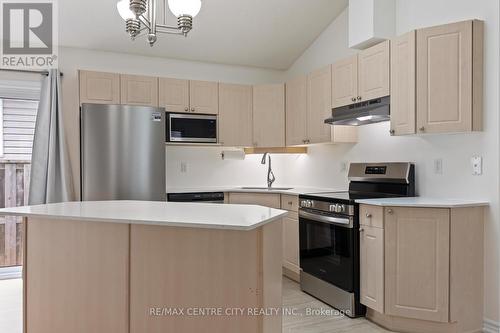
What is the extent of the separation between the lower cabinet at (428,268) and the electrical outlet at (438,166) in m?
0.46

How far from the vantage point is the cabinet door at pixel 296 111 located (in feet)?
14.3

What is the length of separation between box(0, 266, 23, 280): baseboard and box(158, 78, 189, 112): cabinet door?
2.41m

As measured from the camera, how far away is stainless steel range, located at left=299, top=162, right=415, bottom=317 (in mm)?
3061

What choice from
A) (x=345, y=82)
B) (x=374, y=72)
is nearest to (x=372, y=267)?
(x=374, y=72)

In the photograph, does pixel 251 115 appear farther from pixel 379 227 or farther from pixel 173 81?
pixel 379 227

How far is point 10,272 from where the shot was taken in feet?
13.6

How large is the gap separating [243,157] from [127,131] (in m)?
1.72

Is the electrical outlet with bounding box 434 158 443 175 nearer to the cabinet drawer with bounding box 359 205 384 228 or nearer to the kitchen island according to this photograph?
the cabinet drawer with bounding box 359 205 384 228

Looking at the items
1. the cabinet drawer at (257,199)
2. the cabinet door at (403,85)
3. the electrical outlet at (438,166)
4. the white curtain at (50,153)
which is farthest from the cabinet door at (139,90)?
the electrical outlet at (438,166)

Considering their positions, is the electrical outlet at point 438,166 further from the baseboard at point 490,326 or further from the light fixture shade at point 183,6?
the light fixture shade at point 183,6

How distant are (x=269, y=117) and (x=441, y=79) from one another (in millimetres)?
2265

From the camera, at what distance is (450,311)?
8.67ft

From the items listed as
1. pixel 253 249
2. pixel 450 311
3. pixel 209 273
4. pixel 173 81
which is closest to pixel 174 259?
pixel 209 273

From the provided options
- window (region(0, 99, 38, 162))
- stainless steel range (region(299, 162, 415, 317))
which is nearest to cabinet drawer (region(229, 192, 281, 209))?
stainless steel range (region(299, 162, 415, 317))
